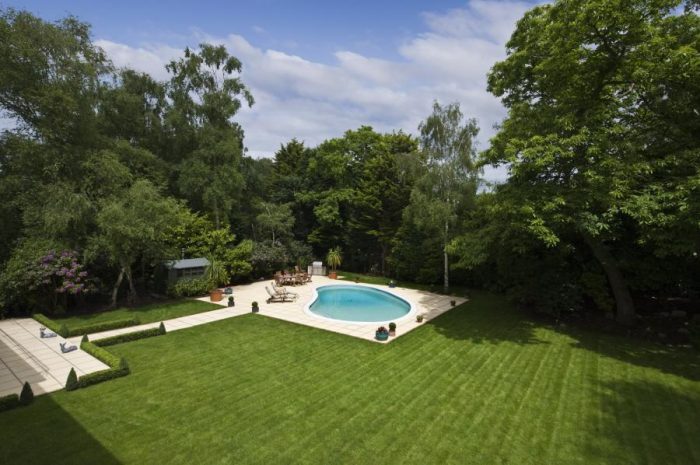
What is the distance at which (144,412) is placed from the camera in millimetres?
7336

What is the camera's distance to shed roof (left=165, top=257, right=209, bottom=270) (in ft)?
62.0

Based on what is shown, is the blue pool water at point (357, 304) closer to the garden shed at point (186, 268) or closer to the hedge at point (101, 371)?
the garden shed at point (186, 268)

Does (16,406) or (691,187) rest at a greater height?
(691,187)

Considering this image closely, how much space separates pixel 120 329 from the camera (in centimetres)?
1327

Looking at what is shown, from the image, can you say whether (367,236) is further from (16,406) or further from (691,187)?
(16,406)

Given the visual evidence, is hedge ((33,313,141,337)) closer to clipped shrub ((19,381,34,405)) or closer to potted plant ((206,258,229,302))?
clipped shrub ((19,381,34,405))

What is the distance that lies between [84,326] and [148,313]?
266cm

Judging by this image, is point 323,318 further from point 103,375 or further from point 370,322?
point 103,375

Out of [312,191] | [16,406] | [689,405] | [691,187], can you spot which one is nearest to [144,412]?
[16,406]

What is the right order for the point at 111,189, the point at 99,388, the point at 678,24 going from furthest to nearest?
the point at 111,189 → the point at 678,24 → the point at 99,388

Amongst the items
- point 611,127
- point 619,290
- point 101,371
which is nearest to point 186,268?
point 101,371

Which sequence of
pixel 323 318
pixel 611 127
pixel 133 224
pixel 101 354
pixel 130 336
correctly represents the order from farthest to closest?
1. pixel 133 224
2. pixel 323 318
3. pixel 130 336
4. pixel 611 127
5. pixel 101 354

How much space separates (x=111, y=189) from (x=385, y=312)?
15344 millimetres

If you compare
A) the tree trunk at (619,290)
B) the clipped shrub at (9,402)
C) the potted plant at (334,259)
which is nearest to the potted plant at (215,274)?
the potted plant at (334,259)
